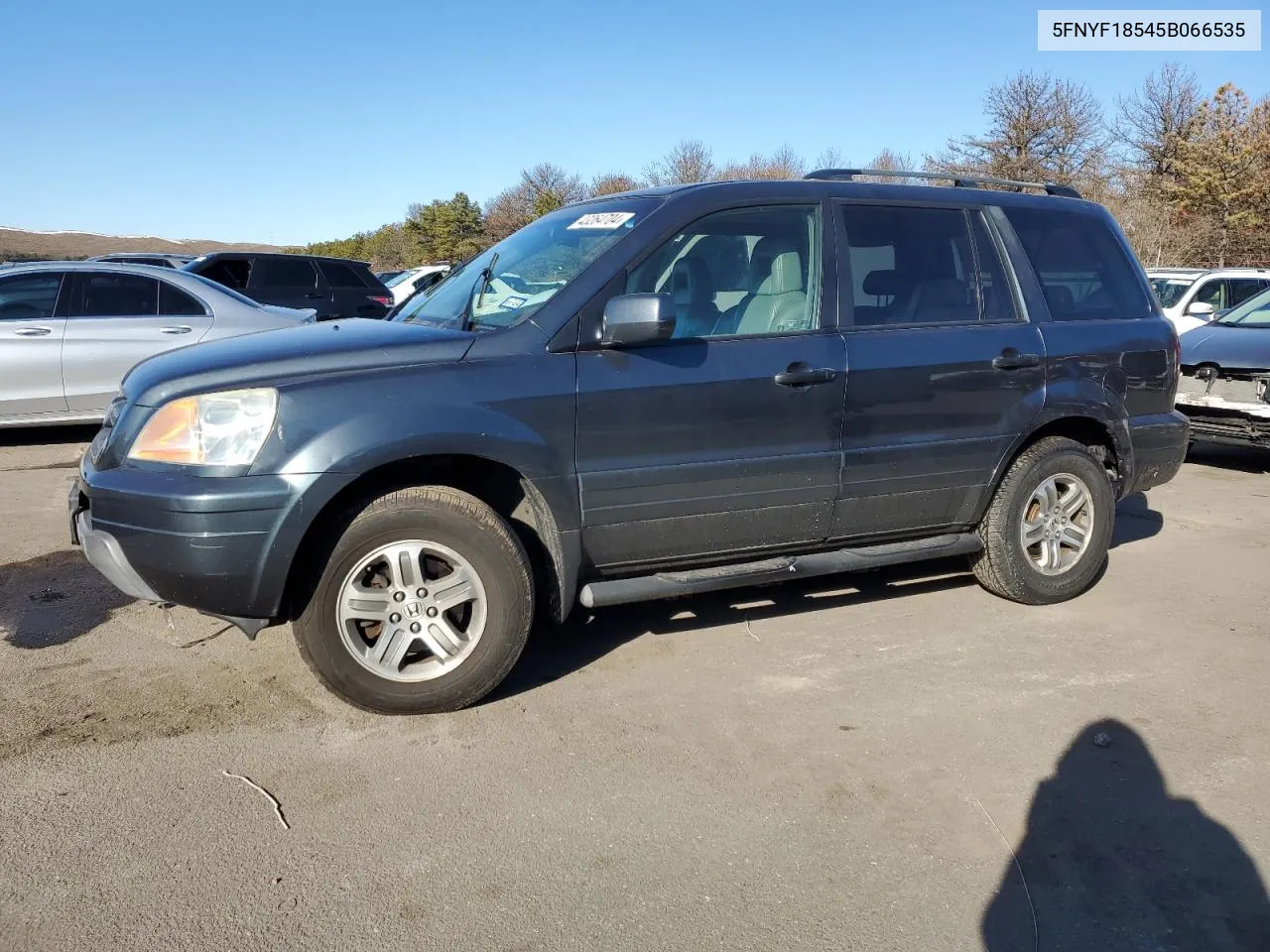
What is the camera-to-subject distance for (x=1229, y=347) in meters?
8.73

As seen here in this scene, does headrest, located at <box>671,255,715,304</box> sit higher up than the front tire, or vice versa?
headrest, located at <box>671,255,715,304</box>

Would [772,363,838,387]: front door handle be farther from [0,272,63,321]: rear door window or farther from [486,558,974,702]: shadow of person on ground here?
[0,272,63,321]: rear door window

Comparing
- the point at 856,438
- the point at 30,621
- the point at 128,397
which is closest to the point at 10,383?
the point at 30,621

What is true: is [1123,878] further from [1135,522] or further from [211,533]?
[1135,522]

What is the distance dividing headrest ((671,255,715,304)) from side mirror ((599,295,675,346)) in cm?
34

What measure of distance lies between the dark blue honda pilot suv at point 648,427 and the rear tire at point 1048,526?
0.05 ft

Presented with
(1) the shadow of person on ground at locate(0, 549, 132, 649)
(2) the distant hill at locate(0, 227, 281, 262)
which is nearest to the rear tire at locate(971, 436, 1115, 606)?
(1) the shadow of person on ground at locate(0, 549, 132, 649)

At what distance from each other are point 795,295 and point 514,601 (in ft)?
5.80

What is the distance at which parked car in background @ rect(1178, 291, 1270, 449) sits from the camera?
326 inches

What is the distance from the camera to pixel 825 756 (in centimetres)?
347

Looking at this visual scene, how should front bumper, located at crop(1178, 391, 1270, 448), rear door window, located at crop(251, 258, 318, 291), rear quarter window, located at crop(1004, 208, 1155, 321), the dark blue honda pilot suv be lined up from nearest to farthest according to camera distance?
1. the dark blue honda pilot suv
2. rear quarter window, located at crop(1004, 208, 1155, 321)
3. front bumper, located at crop(1178, 391, 1270, 448)
4. rear door window, located at crop(251, 258, 318, 291)

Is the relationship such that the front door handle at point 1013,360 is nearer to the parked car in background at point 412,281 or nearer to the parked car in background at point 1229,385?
the parked car in background at point 1229,385

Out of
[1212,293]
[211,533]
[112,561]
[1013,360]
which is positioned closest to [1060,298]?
[1013,360]

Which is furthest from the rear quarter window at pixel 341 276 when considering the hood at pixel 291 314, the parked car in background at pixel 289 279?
the hood at pixel 291 314
